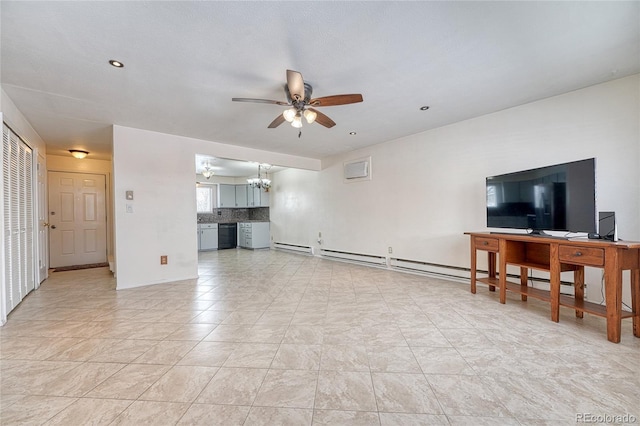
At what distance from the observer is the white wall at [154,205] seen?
371cm

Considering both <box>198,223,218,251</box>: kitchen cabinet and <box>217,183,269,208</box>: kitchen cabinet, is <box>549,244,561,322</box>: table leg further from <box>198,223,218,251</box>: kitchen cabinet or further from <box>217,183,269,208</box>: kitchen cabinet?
<box>198,223,218,251</box>: kitchen cabinet

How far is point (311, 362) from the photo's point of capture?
1.79m

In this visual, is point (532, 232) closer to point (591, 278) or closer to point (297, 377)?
point (591, 278)

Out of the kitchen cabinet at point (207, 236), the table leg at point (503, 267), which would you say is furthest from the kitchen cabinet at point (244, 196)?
the table leg at point (503, 267)

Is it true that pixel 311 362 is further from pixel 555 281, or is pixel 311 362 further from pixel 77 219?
pixel 77 219

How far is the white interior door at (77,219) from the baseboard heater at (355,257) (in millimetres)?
5268

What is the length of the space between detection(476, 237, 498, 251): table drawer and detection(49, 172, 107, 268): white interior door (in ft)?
24.8

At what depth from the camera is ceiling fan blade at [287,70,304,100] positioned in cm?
201

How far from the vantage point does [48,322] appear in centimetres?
254

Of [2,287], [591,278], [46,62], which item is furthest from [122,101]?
[591,278]

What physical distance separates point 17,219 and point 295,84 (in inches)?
147

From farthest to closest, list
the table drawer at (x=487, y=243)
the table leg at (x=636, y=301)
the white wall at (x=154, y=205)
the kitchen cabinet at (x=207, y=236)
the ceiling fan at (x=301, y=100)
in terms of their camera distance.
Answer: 1. the kitchen cabinet at (x=207, y=236)
2. the white wall at (x=154, y=205)
3. the table drawer at (x=487, y=243)
4. the ceiling fan at (x=301, y=100)
5. the table leg at (x=636, y=301)

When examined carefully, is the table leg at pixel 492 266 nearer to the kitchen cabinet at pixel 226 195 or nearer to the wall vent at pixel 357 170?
the wall vent at pixel 357 170

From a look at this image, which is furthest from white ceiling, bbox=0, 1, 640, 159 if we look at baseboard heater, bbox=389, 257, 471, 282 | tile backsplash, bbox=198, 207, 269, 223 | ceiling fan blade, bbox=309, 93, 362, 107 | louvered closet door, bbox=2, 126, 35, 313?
tile backsplash, bbox=198, 207, 269, 223
